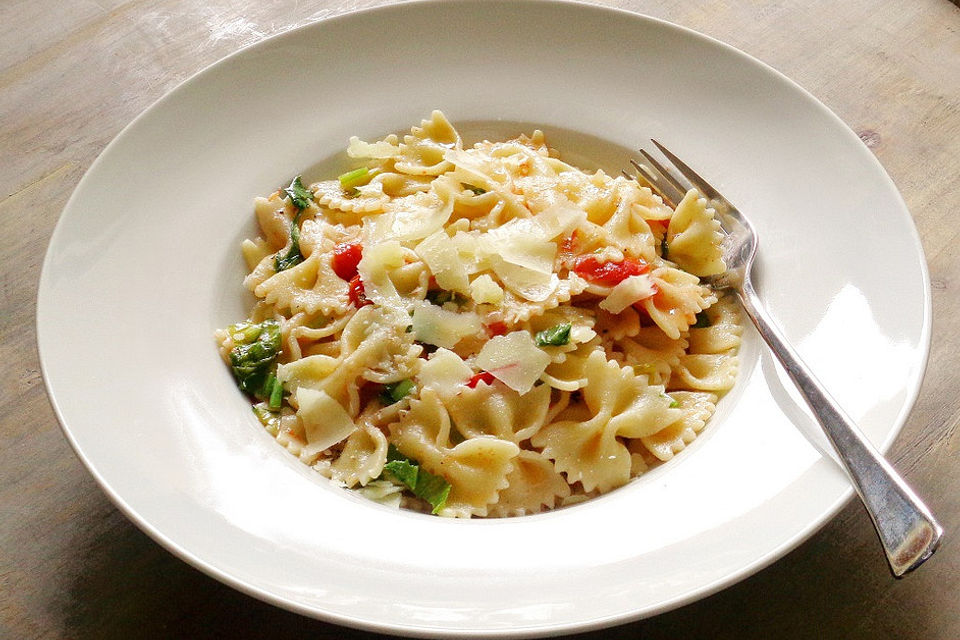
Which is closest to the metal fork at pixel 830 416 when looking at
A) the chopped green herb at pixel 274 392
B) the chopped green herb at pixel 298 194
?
the chopped green herb at pixel 298 194

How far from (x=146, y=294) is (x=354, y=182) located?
1.08 meters

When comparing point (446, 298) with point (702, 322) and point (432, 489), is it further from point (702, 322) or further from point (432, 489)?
point (702, 322)

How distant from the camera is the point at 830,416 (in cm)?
274

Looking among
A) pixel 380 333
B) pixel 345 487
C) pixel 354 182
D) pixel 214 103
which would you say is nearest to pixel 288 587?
pixel 345 487

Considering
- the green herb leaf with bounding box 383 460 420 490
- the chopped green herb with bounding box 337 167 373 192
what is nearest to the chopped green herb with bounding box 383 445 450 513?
the green herb leaf with bounding box 383 460 420 490

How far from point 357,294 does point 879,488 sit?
6.57ft

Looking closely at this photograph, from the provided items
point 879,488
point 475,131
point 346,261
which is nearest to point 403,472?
point 346,261

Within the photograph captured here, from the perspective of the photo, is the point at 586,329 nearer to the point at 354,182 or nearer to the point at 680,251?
the point at 680,251

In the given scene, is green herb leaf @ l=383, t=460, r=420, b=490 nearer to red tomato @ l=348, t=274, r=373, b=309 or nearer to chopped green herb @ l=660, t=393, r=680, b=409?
red tomato @ l=348, t=274, r=373, b=309

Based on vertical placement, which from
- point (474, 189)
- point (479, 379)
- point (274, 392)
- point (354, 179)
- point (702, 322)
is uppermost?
point (354, 179)

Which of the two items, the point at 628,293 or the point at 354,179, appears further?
the point at 354,179

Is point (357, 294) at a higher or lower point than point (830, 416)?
higher

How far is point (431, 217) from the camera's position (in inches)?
143

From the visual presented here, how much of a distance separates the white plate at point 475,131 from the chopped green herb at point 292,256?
0.63 feet
